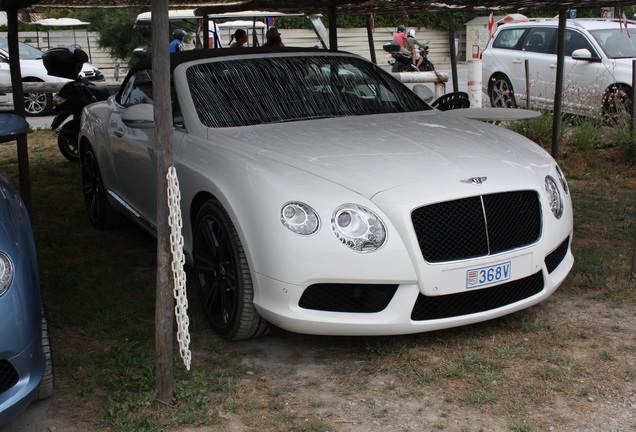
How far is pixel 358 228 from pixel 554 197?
124cm

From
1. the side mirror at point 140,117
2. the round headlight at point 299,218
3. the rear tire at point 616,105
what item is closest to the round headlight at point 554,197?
the round headlight at point 299,218

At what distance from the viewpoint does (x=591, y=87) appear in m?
12.0

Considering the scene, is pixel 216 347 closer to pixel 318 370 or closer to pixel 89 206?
pixel 318 370

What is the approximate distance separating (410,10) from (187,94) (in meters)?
4.77

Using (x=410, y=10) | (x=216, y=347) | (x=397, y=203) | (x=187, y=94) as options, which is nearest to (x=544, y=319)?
(x=397, y=203)

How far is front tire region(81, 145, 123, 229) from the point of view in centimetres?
691

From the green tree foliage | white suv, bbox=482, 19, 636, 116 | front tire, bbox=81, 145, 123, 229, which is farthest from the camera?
the green tree foliage

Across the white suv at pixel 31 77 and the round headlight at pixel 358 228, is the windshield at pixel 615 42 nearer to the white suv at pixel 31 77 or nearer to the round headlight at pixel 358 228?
the white suv at pixel 31 77

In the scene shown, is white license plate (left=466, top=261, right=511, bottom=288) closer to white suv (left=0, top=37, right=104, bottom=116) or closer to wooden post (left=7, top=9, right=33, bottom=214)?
wooden post (left=7, top=9, right=33, bottom=214)

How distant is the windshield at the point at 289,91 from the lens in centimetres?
515

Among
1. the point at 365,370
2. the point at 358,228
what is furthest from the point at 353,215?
the point at 365,370

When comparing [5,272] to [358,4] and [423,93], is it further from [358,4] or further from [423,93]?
[358,4]

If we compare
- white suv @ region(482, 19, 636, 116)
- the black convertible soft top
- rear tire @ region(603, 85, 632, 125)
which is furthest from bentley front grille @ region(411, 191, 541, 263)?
white suv @ region(482, 19, 636, 116)

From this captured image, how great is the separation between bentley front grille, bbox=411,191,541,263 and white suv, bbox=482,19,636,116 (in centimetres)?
651
